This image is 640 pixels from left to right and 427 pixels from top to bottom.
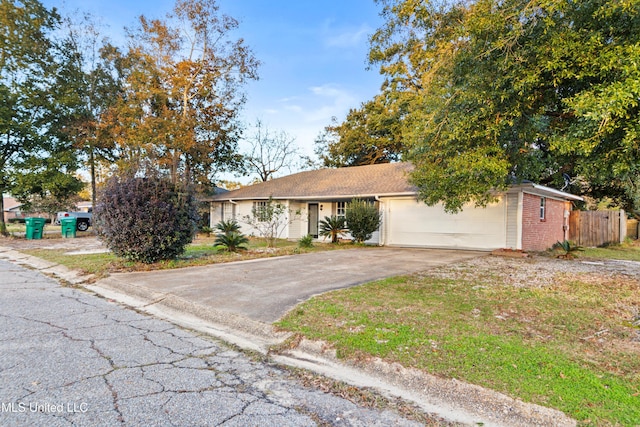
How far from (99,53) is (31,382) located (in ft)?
86.0

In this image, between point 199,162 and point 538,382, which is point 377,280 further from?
point 199,162

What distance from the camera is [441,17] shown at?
742 centimetres

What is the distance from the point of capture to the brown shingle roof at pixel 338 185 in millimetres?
16898

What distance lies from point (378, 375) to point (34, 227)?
70.0 ft

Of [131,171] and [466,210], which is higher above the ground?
[131,171]

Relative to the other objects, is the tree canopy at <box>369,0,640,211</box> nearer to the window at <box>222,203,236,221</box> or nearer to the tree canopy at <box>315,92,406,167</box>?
the window at <box>222,203,236,221</box>

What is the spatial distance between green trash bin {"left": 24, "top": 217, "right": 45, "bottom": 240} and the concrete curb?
54.4 ft

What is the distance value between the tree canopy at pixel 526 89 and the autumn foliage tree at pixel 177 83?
17.8m

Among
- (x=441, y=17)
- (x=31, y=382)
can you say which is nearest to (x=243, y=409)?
(x=31, y=382)

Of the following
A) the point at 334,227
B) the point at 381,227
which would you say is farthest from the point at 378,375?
the point at 381,227

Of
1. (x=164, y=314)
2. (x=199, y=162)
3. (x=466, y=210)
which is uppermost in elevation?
(x=199, y=162)

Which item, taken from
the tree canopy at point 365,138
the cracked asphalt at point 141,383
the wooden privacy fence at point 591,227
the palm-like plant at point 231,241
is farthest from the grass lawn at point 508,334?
the tree canopy at point 365,138

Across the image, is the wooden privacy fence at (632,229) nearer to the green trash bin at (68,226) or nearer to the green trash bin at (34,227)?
the green trash bin at (68,226)

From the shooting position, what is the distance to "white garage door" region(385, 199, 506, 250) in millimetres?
13945
